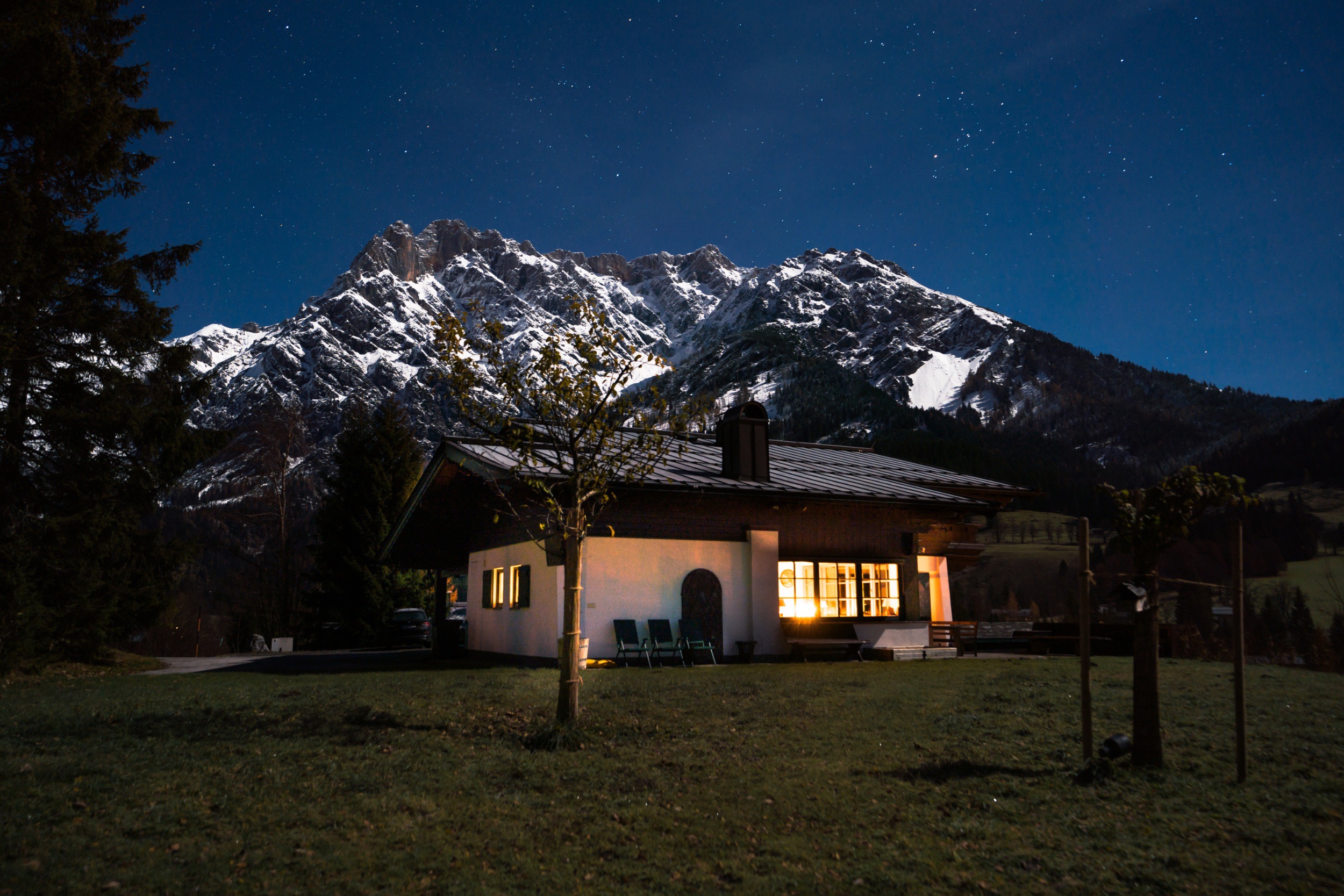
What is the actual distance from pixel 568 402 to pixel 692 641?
9.58 metres

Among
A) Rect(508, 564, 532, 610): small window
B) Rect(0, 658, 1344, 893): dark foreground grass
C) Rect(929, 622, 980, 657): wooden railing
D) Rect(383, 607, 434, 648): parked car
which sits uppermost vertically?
Rect(508, 564, 532, 610): small window

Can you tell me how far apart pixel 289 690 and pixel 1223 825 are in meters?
11.2

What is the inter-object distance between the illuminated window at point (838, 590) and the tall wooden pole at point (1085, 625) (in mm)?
12720

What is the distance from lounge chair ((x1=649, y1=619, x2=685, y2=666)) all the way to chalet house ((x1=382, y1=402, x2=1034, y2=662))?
0.39 m

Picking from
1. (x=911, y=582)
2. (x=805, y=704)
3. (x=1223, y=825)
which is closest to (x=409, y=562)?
(x=911, y=582)

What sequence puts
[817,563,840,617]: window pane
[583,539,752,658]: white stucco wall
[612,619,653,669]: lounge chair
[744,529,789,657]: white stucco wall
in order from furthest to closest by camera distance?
[817,563,840,617]: window pane → [744,529,789,657]: white stucco wall → [583,539,752,658]: white stucco wall → [612,619,653,669]: lounge chair

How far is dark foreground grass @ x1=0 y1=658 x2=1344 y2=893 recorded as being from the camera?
14.1 ft

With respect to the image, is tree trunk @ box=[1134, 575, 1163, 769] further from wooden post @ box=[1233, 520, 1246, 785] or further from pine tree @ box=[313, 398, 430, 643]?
pine tree @ box=[313, 398, 430, 643]

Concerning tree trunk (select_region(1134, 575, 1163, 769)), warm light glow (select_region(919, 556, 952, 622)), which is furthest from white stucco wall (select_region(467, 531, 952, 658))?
tree trunk (select_region(1134, 575, 1163, 769))

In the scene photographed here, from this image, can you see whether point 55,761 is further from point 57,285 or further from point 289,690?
point 57,285

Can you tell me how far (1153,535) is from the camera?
21.2 feet

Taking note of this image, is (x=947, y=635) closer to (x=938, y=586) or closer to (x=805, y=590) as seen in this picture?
(x=805, y=590)

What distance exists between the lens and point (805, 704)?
1030 cm

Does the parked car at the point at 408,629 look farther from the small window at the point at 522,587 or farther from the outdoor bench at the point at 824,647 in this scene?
the outdoor bench at the point at 824,647
